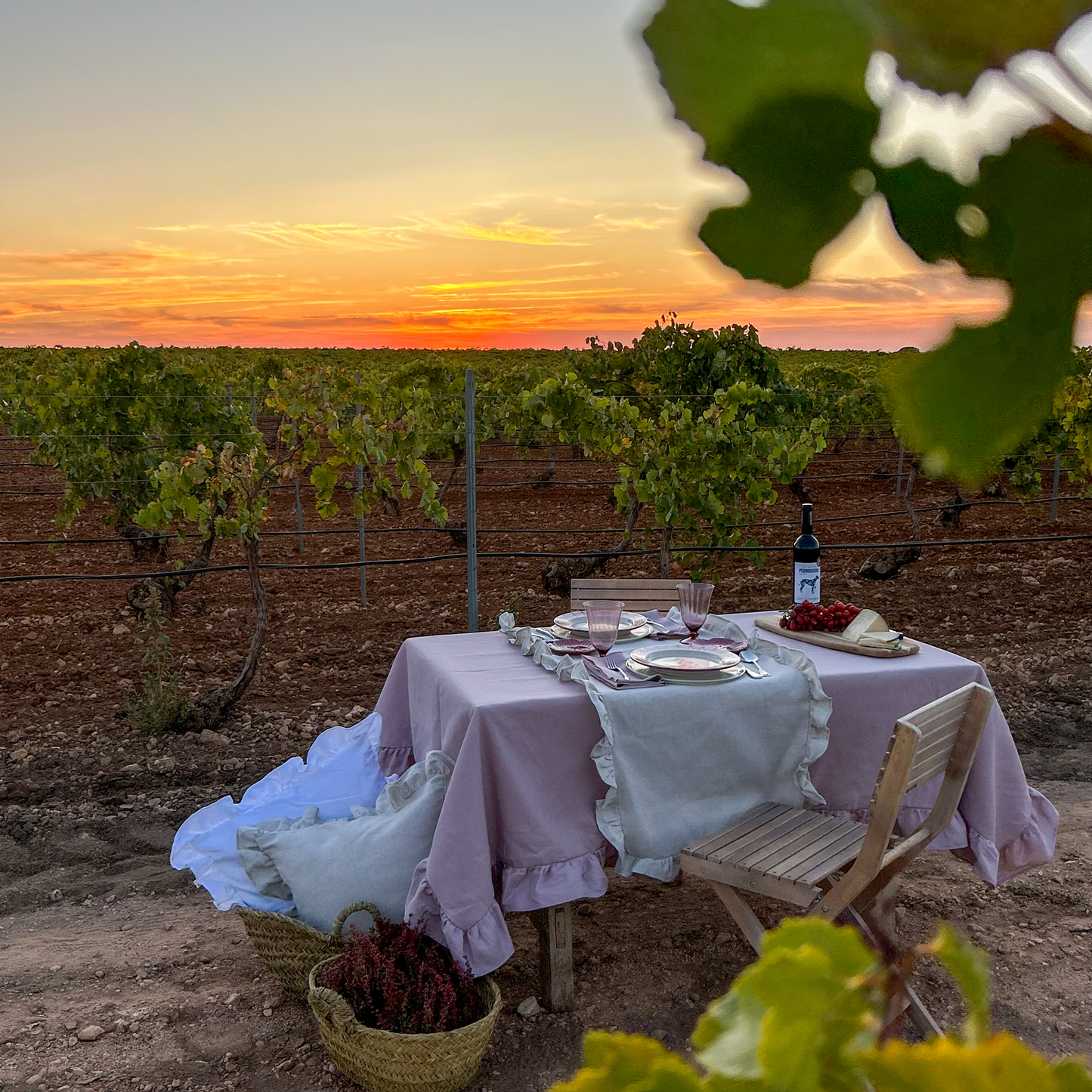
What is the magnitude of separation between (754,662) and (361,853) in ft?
3.51

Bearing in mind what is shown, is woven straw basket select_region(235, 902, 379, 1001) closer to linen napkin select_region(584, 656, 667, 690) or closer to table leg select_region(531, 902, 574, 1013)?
table leg select_region(531, 902, 574, 1013)

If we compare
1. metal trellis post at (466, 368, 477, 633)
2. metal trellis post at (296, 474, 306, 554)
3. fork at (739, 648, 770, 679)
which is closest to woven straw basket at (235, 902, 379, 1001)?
fork at (739, 648, 770, 679)

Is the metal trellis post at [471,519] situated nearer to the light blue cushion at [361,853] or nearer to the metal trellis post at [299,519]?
the light blue cushion at [361,853]

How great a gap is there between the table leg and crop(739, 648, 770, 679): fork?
71 cm

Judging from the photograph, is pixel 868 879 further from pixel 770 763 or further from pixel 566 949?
pixel 566 949

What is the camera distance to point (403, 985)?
220 cm

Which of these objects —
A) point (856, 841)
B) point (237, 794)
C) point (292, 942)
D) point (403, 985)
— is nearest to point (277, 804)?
point (292, 942)

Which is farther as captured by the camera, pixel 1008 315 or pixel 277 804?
pixel 277 804

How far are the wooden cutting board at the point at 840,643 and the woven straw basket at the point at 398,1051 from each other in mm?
1268

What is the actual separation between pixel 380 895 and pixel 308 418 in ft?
9.14

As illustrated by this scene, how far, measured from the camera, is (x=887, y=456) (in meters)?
13.9

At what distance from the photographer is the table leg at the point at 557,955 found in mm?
2439

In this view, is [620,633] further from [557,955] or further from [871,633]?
[557,955]

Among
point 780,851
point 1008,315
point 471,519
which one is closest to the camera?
point 1008,315
